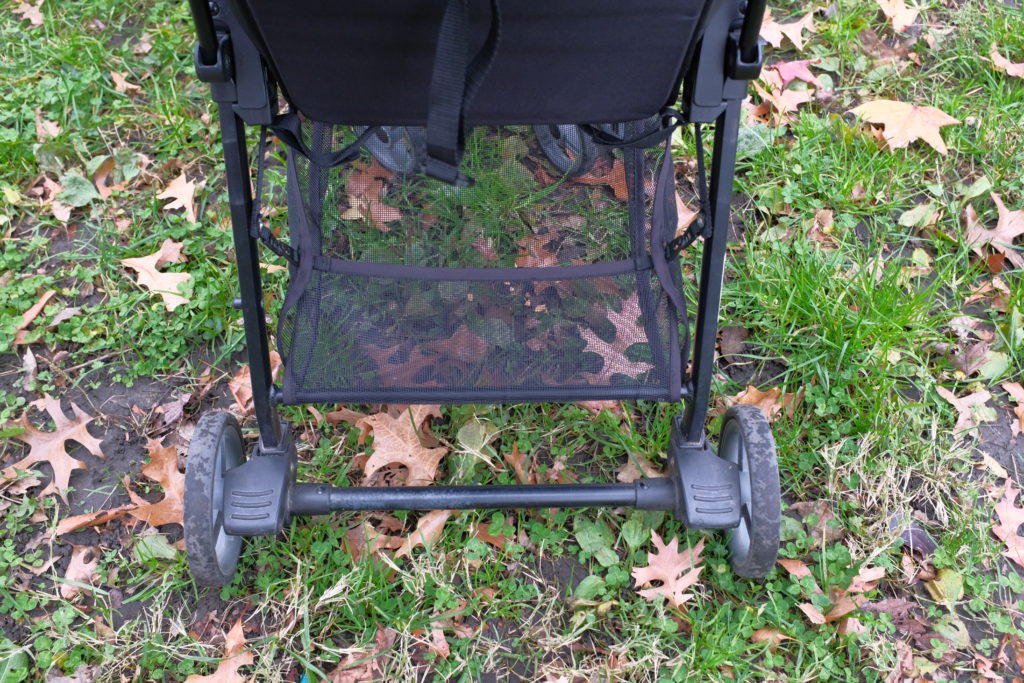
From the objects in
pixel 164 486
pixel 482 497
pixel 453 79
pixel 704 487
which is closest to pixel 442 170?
pixel 453 79

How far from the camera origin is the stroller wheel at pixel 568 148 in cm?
185

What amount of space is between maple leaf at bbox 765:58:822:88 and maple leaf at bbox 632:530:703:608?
1608 millimetres

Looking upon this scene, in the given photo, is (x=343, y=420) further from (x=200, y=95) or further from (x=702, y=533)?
(x=200, y=95)

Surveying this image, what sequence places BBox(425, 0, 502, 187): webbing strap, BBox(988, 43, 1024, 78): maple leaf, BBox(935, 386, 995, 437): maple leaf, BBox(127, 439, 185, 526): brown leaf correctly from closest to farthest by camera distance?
BBox(425, 0, 502, 187): webbing strap, BBox(127, 439, 185, 526): brown leaf, BBox(935, 386, 995, 437): maple leaf, BBox(988, 43, 1024, 78): maple leaf

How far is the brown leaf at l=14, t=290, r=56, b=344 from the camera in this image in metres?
2.30

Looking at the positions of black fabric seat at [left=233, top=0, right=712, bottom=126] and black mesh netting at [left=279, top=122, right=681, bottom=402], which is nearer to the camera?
black fabric seat at [left=233, top=0, right=712, bottom=126]

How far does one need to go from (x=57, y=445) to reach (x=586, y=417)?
1.29 metres

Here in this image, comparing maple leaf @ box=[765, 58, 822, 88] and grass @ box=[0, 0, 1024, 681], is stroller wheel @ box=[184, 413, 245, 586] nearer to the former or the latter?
grass @ box=[0, 0, 1024, 681]

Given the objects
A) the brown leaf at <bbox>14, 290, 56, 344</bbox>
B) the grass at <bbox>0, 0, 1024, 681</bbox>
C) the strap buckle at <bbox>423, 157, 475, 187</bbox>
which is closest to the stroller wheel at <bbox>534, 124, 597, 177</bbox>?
the grass at <bbox>0, 0, 1024, 681</bbox>

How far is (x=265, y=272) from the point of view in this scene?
240cm

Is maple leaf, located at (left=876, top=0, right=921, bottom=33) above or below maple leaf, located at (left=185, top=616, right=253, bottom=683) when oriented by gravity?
above

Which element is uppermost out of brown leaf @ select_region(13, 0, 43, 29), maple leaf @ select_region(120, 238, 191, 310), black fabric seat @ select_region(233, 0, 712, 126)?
black fabric seat @ select_region(233, 0, 712, 126)

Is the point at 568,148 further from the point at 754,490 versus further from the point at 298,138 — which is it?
the point at 754,490

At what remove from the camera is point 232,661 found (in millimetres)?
1793
